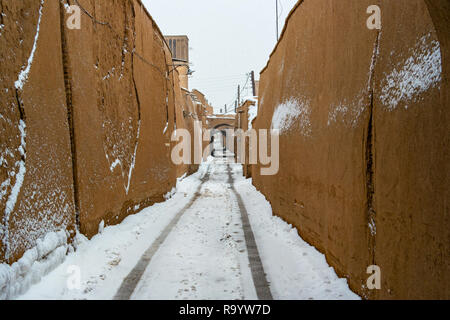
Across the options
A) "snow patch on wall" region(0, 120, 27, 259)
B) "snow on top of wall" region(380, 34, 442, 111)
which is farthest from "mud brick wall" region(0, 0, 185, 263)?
"snow on top of wall" region(380, 34, 442, 111)

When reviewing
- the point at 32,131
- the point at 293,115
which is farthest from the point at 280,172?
the point at 32,131

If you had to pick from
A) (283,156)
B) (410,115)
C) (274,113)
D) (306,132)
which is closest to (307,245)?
(306,132)

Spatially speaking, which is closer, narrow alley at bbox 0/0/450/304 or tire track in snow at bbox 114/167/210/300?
narrow alley at bbox 0/0/450/304

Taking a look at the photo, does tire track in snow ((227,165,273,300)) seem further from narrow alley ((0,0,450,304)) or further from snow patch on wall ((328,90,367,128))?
snow patch on wall ((328,90,367,128))

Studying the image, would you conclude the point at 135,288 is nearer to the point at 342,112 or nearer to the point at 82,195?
the point at 82,195

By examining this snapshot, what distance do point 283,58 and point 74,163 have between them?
5.20 meters

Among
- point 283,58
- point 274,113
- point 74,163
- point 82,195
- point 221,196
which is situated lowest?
point 221,196

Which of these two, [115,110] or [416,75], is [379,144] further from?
[115,110]

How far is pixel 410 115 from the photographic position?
2.38 metres

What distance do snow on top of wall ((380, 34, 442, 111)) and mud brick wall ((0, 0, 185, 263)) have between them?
3627mm

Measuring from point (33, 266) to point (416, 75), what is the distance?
13.4 feet

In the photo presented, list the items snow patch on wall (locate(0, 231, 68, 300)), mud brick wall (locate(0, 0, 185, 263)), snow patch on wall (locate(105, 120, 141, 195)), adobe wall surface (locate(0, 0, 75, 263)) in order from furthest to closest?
snow patch on wall (locate(105, 120, 141, 195)) < mud brick wall (locate(0, 0, 185, 263)) < adobe wall surface (locate(0, 0, 75, 263)) < snow patch on wall (locate(0, 231, 68, 300))

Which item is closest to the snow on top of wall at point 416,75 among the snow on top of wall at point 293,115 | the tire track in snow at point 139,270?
the snow on top of wall at point 293,115

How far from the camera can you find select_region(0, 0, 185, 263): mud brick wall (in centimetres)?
345
